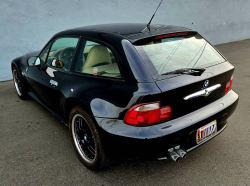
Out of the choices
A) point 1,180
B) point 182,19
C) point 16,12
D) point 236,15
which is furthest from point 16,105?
point 236,15

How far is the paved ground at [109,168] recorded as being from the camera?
2248 millimetres

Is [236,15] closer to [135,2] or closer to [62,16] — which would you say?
[135,2]

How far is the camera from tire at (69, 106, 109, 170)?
2.18 meters

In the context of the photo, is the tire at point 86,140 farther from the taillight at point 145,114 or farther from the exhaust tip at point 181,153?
the exhaust tip at point 181,153

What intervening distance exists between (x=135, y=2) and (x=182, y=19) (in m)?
2.58

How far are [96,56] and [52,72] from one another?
2.68 ft

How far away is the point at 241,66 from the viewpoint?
6719 mm

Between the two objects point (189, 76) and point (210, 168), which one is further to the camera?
point (210, 168)

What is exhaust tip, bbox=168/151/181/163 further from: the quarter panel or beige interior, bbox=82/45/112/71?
beige interior, bbox=82/45/112/71

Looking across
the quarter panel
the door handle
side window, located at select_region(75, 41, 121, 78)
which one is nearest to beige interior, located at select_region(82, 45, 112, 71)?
side window, located at select_region(75, 41, 121, 78)

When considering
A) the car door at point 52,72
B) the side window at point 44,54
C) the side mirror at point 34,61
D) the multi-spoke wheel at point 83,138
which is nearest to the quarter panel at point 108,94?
the multi-spoke wheel at point 83,138

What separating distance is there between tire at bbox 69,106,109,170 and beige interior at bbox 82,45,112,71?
20.9 inches

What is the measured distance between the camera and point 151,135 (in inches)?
73.7

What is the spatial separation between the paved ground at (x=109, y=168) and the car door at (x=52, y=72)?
49 cm
